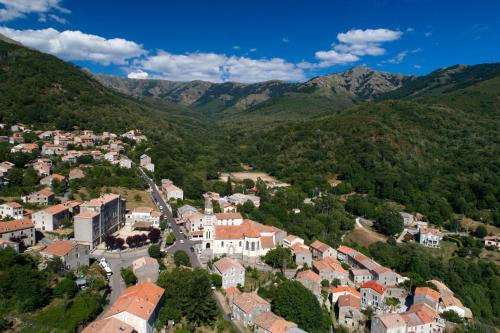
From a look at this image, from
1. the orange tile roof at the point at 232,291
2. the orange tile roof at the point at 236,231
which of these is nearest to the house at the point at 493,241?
the orange tile roof at the point at 236,231

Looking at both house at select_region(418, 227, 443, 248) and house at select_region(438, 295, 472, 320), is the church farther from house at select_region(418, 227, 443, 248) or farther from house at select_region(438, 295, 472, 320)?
house at select_region(418, 227, 443, 248)

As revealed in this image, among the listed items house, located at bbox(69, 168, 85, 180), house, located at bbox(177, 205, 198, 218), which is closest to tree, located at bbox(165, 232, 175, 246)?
house, located at bbox(177, 205, 198, 218)

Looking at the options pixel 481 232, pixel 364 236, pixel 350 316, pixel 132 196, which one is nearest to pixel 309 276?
pixel 350 316

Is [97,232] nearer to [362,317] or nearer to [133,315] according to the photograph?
[133,315]

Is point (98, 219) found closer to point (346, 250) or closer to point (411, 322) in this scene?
point (346, 250)

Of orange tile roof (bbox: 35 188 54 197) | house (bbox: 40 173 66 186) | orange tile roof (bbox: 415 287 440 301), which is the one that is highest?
house (bbox: 40 173 66 186)

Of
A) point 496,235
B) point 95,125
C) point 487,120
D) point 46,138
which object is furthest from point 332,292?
point 487,120
